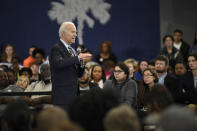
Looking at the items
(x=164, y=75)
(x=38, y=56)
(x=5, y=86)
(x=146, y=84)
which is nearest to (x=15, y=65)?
(x=38, y=56)

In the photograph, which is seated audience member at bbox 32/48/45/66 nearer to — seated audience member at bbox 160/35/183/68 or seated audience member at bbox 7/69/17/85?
seated audience member at bbox 7/69/17/85

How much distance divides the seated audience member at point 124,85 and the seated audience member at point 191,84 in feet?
2.24

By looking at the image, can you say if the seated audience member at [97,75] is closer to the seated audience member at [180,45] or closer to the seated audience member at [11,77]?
the seated audience member at [11,77]

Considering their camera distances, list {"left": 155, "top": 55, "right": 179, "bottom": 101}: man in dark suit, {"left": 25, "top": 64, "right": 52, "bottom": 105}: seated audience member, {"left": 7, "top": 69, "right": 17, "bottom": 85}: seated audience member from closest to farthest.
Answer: {"left": 25, "top": 64, "right": 52, "bottom": 105}: seated audience member < {"left": 155, "top": 55, "right": 179, "bottom": 101}: man in dark suit < {"left": 7, "top": 69, "right": 17, "bottom": 85}: seated audience member

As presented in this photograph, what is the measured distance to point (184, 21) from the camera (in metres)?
11.3

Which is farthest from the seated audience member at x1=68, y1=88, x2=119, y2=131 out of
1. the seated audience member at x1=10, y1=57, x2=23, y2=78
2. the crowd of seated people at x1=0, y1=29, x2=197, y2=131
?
the seated audience member at x1=10, y1=57, x2=23, y2=78

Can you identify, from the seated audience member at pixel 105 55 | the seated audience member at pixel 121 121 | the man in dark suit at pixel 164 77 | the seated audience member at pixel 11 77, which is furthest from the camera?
the seated audience member at pixel 105 55

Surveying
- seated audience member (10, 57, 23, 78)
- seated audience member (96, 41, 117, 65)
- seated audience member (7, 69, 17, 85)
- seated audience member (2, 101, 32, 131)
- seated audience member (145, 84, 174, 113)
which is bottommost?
seated audience member (2, 101, 32, 131)

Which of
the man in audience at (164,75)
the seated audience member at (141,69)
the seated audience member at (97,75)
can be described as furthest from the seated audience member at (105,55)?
the man in audience at (164,75)

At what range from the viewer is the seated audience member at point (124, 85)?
5.79 m

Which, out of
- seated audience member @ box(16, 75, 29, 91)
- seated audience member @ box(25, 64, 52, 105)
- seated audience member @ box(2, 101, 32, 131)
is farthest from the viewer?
seated audience member @ box(16, 75, 29, 91)

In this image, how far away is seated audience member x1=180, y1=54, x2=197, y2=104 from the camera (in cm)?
563

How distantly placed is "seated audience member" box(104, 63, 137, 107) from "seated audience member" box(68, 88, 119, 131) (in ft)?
7.98

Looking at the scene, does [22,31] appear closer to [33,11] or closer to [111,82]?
[33,11]
